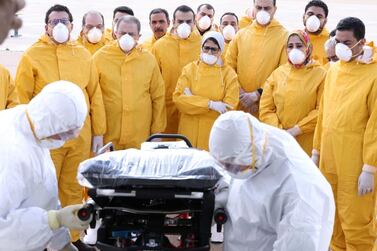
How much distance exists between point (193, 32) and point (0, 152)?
3054 mm

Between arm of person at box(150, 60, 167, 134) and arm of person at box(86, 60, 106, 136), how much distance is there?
18.5 inches

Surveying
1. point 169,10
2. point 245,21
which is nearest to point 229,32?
point 245,21

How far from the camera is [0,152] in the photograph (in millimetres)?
2301

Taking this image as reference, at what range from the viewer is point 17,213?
222cm

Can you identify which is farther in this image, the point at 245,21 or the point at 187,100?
the point at 245,21

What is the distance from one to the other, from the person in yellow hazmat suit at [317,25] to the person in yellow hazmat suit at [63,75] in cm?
197

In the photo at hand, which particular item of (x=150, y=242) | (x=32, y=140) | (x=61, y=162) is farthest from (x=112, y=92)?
(x=150, y=242)

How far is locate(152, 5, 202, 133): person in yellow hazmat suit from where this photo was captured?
5.01m

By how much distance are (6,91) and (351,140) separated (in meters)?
2.21

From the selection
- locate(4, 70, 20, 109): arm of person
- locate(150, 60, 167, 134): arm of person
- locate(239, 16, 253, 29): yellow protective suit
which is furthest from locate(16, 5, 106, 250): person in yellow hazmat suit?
locate(239, 16, 253, 29): yellow protective suit

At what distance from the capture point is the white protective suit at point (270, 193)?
2133 millimetres

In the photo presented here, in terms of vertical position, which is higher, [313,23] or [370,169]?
[313,23]

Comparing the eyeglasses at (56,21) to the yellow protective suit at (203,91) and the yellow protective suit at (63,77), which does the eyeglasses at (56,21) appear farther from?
the yellow protective suit at (203,91)

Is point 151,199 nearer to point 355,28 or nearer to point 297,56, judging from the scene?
point 355,28
